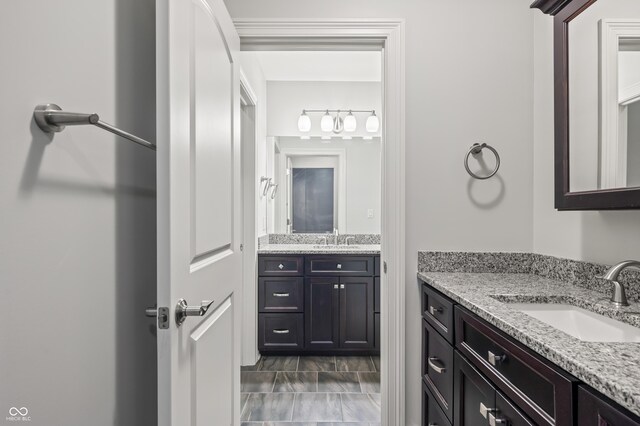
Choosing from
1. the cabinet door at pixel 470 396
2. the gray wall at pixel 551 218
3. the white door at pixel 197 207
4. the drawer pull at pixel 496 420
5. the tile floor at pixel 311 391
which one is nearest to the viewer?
the white door at pixel 197 207

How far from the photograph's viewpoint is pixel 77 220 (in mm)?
783

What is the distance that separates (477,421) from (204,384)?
3.00ft

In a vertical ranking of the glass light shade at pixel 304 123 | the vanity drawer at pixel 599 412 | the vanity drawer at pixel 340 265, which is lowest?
the vanity drawer at pixel 340 265

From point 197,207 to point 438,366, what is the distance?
4.01ft

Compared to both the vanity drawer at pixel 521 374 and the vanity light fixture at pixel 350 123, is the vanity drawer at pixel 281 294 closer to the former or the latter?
the vanity light fixture at pixel 350 123

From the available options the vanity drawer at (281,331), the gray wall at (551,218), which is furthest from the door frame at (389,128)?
the vanity drawer at (281,331)

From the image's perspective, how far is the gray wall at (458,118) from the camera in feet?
5.93

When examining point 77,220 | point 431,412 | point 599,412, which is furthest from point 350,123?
point 599,412

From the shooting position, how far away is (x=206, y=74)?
1.16m

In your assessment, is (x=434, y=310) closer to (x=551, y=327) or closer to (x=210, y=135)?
(x=551, y=327)

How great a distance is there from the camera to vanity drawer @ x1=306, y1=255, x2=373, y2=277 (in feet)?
9.71

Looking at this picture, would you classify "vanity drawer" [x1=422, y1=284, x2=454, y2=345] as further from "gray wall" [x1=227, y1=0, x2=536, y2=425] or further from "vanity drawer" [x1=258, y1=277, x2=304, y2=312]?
"vanity drawer" [x1=258, y1=277, x2=304, y2=312]

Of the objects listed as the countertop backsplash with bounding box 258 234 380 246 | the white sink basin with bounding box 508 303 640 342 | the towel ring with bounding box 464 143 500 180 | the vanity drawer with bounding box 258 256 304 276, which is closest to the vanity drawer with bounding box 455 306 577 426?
the white sink basin with bounding box 508 303 640 342

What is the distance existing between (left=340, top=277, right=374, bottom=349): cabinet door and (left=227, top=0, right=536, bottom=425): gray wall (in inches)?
45.2
